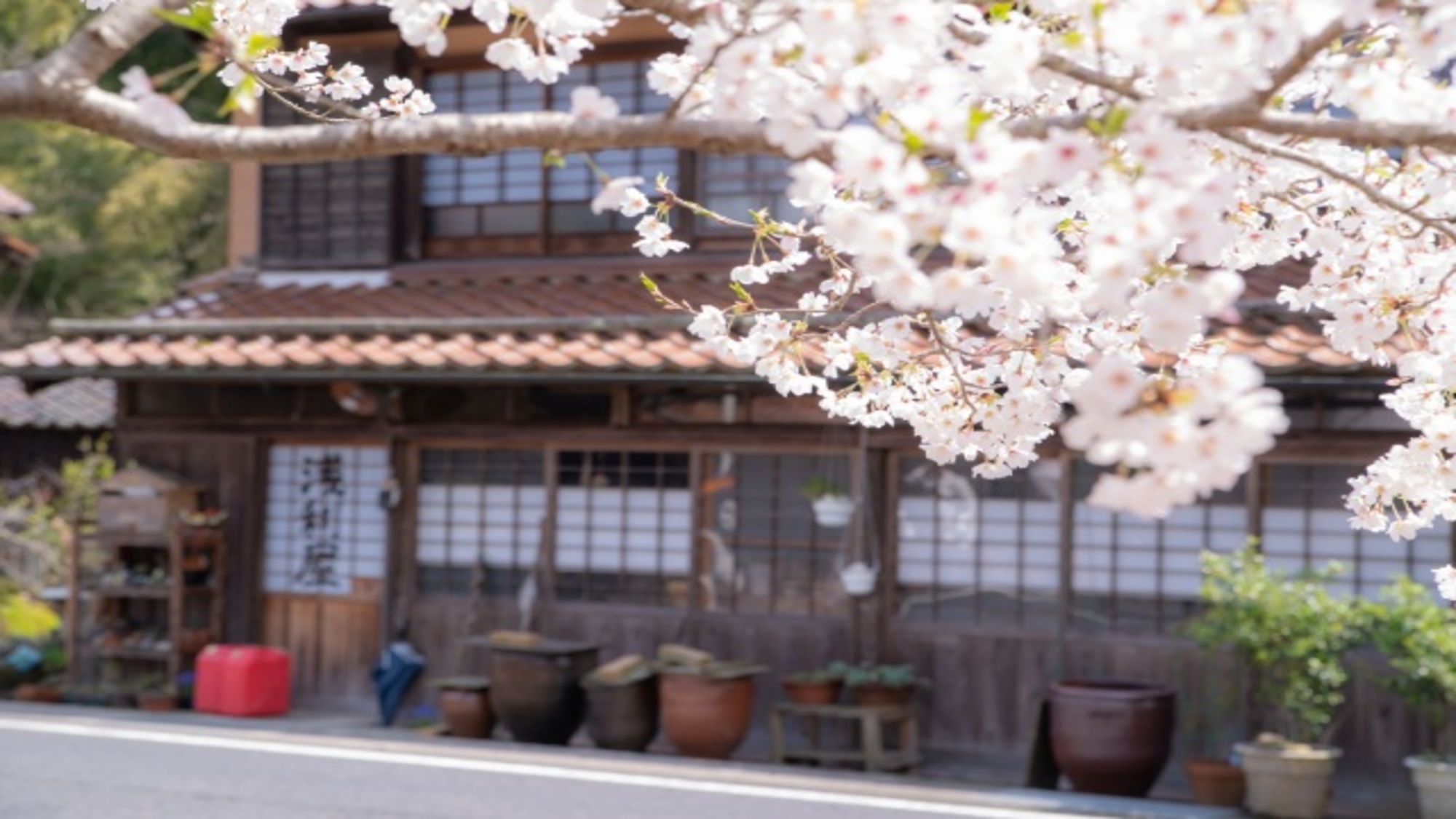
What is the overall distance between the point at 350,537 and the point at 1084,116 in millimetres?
11645

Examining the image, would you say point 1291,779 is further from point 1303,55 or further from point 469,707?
point 1303,55

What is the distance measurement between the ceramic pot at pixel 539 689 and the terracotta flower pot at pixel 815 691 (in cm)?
137

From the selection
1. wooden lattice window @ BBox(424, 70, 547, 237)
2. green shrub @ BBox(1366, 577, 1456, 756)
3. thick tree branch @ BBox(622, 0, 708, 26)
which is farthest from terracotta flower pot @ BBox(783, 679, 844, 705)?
thick tree branch @ BBox(622, 0, 708, 26)

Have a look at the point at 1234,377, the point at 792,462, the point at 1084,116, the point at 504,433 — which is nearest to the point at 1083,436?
the point at 1234,377

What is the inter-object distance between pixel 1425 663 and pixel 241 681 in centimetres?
769

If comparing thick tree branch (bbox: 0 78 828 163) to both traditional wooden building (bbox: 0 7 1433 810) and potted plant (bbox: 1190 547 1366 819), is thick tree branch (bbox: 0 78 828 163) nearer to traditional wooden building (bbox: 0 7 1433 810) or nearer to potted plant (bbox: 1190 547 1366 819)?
potted plant (bbox: 1190 547 1366 819)

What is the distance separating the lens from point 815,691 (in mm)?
12352

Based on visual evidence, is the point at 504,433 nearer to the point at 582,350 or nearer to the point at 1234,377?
the point at 582,350

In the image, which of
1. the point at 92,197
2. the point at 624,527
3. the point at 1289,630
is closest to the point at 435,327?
the point at 624,527

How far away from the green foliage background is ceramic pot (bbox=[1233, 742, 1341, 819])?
20.4 m

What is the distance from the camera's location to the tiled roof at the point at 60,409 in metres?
25.3

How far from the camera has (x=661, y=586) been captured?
13.5 m

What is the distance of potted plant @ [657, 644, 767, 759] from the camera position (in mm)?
12305

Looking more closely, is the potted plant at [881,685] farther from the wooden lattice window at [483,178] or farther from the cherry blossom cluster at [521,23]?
the cherry blossom cluster at [521,23]
